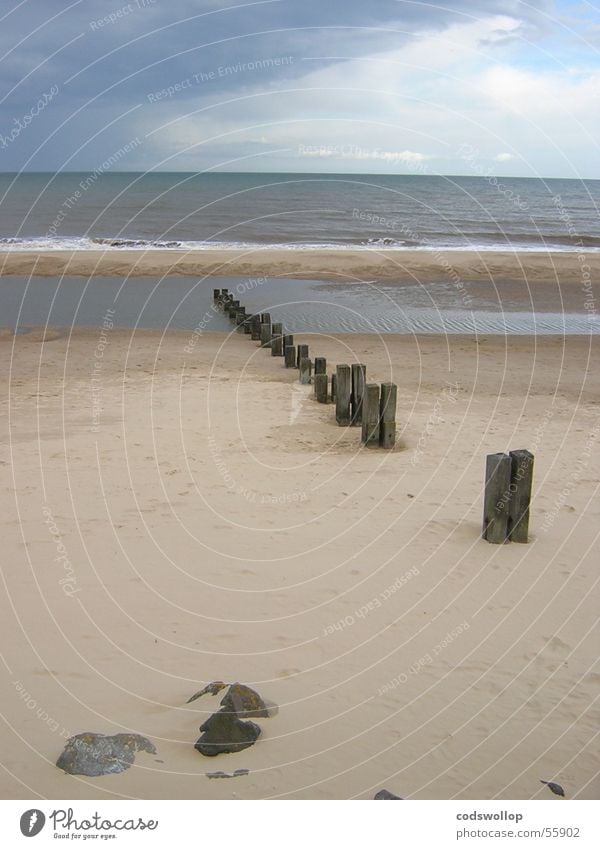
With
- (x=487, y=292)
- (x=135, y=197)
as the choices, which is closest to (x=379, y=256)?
(x=487, y=292)

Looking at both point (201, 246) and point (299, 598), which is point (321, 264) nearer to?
point (201, 246)

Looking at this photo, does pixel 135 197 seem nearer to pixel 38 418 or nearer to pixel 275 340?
pixel 275 340

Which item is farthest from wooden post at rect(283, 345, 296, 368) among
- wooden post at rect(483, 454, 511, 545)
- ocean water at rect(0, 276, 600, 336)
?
wooden post at rect(483, 454, 511, 545)

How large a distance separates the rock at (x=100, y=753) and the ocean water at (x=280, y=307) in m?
14.5

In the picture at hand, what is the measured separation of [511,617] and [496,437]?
466cm

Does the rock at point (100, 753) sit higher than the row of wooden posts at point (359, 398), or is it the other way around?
the row of wooden posts at point (359, 398)

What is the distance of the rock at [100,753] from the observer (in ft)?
14.3

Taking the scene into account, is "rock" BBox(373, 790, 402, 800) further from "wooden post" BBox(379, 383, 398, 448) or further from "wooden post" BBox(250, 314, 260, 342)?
"wooden post" BBox(250, 314, 260, 342)

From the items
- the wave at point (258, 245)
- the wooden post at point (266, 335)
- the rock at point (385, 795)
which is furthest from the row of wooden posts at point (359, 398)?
the wave at point (258, 245)

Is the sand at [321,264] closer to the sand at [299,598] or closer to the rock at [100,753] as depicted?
the sand at [299,598]

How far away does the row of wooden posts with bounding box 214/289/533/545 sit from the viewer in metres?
7.27

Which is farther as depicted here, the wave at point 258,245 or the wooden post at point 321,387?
the wave at point 258,245

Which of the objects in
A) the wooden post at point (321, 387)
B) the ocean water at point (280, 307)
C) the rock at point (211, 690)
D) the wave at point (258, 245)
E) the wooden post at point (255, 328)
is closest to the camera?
the rock at point (211, 690)

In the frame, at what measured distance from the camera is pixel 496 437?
416 inches
